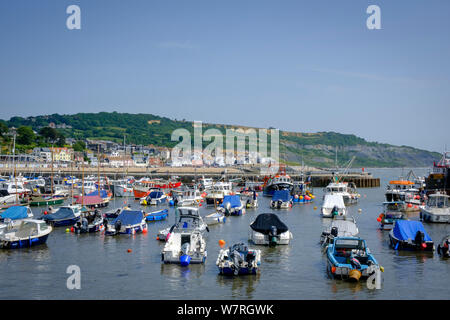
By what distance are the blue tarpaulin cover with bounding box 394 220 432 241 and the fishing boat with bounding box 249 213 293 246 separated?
26.3 ft

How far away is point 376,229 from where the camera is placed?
45.5m

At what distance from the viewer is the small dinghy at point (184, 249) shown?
95.9ft

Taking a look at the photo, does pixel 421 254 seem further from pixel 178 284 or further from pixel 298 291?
pixel 178 284

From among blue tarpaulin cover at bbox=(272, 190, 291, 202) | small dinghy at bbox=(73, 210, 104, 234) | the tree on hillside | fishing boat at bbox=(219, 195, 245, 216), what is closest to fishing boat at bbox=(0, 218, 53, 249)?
small dinghy at bbox=(73, 210, 104, 234)

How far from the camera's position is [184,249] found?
29.7 m

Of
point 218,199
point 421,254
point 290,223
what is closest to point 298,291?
point 421,254

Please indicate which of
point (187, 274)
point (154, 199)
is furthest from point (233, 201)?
point (187, 274)

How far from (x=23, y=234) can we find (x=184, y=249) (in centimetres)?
1364

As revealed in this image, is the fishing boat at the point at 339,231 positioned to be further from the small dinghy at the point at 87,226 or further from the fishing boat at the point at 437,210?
the small dinghy at the point at 87,226

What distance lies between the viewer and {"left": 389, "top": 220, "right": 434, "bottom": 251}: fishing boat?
33.0 metres

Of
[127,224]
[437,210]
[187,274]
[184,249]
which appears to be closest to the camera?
[187,274]

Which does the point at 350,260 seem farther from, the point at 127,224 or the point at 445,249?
the point at 127,224

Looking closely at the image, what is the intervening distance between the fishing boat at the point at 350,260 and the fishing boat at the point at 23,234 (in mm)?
21457
